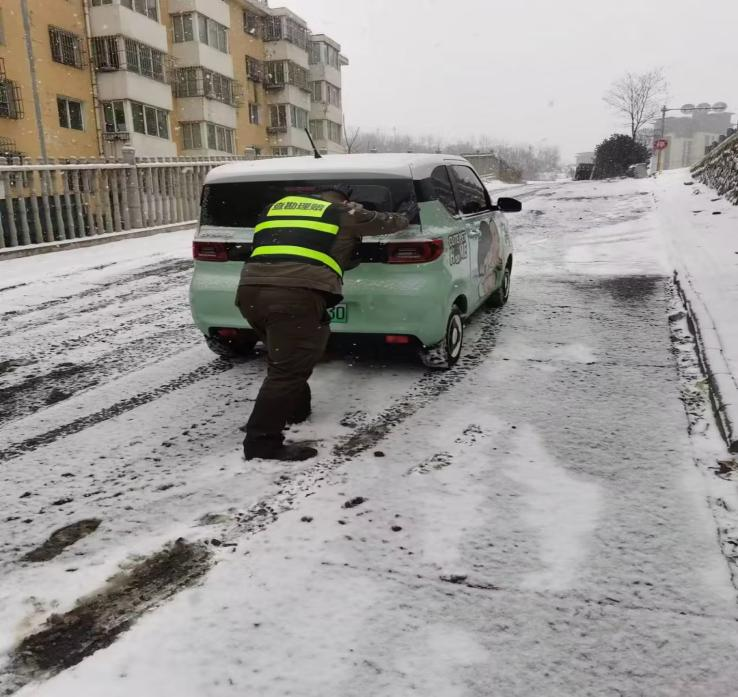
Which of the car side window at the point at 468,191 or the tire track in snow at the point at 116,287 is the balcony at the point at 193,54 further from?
the car side window at the point at 468,191

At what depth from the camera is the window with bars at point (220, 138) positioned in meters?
33.6

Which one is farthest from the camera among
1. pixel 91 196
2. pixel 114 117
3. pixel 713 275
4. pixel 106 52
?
pixel 114 117

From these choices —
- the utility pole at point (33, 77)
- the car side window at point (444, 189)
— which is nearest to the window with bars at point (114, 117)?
the utility pole at point (33, 77)

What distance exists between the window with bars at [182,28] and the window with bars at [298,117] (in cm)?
1146

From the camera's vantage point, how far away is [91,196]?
476 inches

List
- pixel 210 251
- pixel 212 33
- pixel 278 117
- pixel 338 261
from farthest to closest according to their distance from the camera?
pixel 278 117 < pixel 212 33 < pixel 210 251 < pixel 338 261

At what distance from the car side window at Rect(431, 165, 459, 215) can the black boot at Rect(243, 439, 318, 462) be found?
2199mm

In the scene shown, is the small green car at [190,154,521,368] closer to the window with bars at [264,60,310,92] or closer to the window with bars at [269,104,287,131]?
the window with bars at [269,104,287,131]

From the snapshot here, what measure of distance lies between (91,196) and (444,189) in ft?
31.1

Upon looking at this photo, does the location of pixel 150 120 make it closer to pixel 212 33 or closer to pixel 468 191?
pixel 212 33

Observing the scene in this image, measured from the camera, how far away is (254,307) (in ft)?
11.3

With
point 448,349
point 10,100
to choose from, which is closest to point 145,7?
point 10,100

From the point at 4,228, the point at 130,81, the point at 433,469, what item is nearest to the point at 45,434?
the point at 433,469

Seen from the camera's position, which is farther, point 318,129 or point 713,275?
point 318,129
